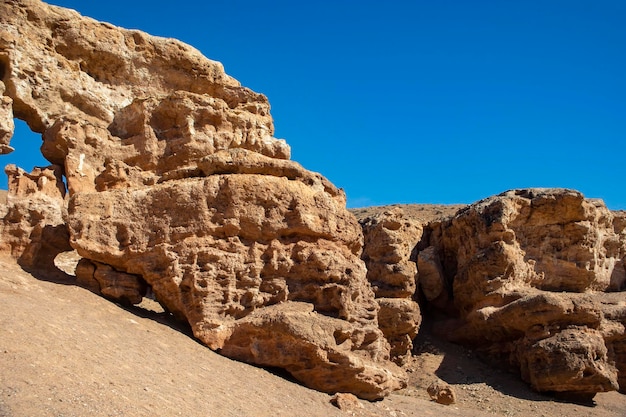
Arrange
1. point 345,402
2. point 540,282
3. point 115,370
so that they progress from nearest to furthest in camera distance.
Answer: point 115,370
point 345,402
point 540,282

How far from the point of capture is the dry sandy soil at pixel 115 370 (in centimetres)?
630

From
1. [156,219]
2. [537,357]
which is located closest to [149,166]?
[156,219]

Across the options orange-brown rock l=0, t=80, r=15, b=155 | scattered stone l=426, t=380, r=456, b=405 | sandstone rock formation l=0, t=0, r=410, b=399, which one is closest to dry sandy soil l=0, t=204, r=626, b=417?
sandstone rock formation l=0, t=0, r=410, b=399

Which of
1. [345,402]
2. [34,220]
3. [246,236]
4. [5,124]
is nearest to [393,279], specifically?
[246,236]

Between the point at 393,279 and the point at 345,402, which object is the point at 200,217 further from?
the point at 393,279

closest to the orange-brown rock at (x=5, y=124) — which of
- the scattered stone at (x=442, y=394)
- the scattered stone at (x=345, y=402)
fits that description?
the scattered stone at (x=345, y=402)

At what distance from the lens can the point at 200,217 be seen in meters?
11.5

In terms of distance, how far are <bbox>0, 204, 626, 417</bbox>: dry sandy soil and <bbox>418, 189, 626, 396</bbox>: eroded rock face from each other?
451 cm

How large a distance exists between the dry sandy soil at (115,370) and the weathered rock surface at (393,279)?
469cm

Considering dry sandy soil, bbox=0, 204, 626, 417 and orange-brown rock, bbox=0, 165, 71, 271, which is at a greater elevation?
orange-brown rock, bbox=0, 165, 71, 271

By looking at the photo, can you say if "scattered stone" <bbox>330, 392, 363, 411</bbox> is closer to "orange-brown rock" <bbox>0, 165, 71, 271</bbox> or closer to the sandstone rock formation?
the sandstone rock formation

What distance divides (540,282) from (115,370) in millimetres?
17465

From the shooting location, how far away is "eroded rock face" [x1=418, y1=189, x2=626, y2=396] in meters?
16.8

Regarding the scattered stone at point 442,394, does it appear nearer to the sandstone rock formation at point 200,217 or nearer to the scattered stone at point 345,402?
the sandstone rock formation at point 200,217
